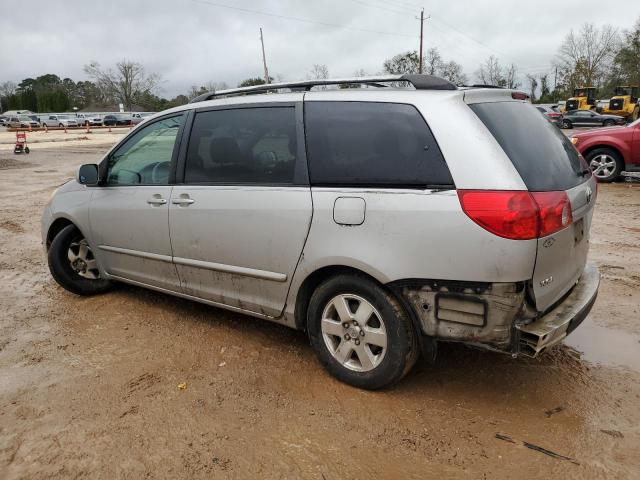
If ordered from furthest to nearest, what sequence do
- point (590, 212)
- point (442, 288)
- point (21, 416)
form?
point (590, 212)
point (21, 416)
point (442, 288)

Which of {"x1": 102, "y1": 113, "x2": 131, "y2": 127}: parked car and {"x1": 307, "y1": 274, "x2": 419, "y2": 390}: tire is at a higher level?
{"x1": 102, "y1": 113, "x2": 131, "y2": 127}: parked car

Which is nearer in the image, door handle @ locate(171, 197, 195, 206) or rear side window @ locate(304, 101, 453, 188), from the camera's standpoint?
rear side window @ locate(304, 101, 453, 188)

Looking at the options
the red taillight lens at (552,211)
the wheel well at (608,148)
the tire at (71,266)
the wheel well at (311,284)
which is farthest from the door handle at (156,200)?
the wheel well at (608,148)

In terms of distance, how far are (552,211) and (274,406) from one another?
6.07 feet

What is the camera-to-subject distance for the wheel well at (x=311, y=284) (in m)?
3.03

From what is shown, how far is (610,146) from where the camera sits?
11.1 meters

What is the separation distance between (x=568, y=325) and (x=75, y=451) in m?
2.64

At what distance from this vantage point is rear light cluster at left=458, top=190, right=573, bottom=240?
2.56m

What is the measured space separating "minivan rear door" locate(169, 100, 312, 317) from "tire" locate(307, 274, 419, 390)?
31 centimetres

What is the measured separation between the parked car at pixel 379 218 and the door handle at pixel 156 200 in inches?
0.5

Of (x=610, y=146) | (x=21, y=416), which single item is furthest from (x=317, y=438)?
(x=610, y=146)

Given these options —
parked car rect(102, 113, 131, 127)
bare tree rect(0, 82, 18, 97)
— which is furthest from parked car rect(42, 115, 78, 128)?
bare tree rect(0, 82, 18, 97)

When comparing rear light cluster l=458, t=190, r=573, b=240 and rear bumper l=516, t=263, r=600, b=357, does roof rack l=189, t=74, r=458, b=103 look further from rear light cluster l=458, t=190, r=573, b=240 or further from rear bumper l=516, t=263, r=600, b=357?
rear bumper l=516, t=263, r=600, b=357

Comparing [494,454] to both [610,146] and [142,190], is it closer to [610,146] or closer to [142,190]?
[142,190]
